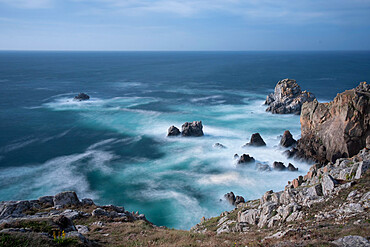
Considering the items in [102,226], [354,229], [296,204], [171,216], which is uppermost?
[354,229]

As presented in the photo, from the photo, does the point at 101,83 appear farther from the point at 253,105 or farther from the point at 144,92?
the point at 253,105

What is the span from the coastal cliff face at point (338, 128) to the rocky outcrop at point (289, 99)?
1087 inches

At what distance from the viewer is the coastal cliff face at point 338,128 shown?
38719 mm

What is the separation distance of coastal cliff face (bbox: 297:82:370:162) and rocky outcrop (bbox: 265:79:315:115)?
27620 mm

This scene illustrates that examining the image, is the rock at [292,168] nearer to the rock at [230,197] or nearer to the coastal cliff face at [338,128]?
the coastal cliff face at [338,128]

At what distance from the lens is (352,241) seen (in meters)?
12.8

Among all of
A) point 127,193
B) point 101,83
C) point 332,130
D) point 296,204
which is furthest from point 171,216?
point 101,83

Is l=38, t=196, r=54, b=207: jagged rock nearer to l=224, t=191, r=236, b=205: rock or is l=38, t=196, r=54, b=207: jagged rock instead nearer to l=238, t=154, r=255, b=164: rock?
l=224, t=191, r=236, b=205: rock

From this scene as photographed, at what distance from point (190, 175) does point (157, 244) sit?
27810 mm

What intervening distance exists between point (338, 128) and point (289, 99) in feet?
118

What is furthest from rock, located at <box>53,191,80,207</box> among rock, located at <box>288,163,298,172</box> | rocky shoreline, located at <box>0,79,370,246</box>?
rock, located at <box>288,163,298,172</box>

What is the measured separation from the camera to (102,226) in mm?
19922

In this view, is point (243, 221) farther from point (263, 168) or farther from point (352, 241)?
point (263, 168)

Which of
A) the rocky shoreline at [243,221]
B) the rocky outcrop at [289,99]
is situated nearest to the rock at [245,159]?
the rocky shoreline at [243,221]
